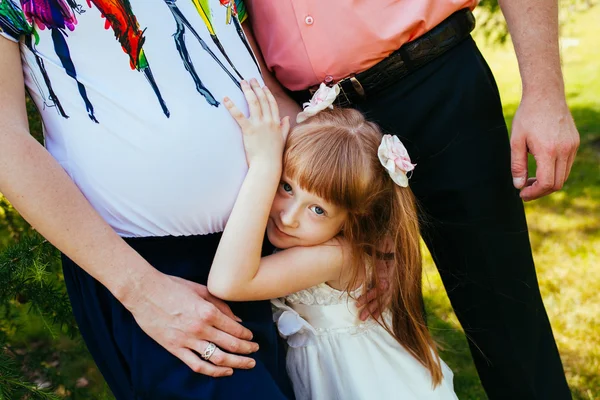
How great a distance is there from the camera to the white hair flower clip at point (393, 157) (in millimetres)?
1860

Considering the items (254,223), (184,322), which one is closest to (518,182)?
(254,223)

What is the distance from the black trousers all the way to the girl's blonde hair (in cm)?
17

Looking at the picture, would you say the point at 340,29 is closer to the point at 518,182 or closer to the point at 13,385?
the point at 518,182

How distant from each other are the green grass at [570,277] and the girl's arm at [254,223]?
92cm

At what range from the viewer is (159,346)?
170 centimetres

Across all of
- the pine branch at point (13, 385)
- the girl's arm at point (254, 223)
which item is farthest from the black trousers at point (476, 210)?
the pine branch at point (13, 385)

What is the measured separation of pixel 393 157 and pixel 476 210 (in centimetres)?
44

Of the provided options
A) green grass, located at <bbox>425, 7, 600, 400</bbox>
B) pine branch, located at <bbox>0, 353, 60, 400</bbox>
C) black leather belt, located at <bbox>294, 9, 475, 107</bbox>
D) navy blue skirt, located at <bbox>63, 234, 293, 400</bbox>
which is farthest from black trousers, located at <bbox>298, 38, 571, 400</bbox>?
pine branch, located at <bbox>0, 353, 60, 400</bbox>

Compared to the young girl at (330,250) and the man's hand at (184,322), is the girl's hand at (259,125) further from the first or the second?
the man's hand at (184,322)

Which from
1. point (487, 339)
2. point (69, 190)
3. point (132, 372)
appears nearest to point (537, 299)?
point (487, 339)

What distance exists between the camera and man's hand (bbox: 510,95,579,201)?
1991 millimetres

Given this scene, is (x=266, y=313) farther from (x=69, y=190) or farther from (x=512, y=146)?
(x=512, y=146)

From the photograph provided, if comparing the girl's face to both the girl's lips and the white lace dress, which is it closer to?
the girl's lips

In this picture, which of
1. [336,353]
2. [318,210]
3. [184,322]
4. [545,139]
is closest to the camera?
[184,322]
